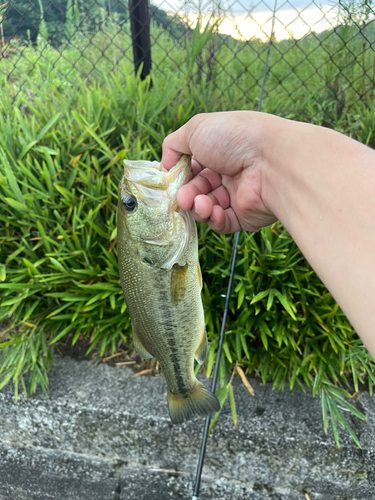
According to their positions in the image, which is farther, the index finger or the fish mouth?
the index finger

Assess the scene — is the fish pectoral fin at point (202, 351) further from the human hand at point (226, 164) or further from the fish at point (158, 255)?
the human hand at point (226, 164)

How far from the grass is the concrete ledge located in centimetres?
15

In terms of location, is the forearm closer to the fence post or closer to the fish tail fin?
the fish tail fin

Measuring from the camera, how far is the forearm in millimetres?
930

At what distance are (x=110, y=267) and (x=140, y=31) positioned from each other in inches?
83.9

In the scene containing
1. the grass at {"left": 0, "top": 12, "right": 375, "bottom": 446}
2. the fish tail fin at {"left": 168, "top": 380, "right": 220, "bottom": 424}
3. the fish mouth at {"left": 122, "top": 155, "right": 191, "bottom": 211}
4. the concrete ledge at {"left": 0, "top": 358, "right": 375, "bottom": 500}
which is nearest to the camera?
the fish mouth at {"left": 122, "top": 155, "right": 191, "bottom": 211}

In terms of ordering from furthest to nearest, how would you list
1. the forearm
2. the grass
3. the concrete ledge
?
the grass, the concrete ledge, the forearm

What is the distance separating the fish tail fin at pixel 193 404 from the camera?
159cm

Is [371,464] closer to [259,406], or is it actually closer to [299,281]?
[259,406]

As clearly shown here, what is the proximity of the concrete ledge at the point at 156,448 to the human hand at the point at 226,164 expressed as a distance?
1.26 metres

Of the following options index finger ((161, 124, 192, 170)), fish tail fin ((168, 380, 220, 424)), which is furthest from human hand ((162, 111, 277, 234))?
fish tail fin ((168, 380, 220, 424))

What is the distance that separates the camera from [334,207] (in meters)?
1.04

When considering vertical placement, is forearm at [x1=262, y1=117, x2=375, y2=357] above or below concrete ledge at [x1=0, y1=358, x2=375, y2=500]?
above

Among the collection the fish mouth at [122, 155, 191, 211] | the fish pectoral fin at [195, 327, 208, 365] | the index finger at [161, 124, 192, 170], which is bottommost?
the fish pectoral fin at [195, 327, 208, 365]
